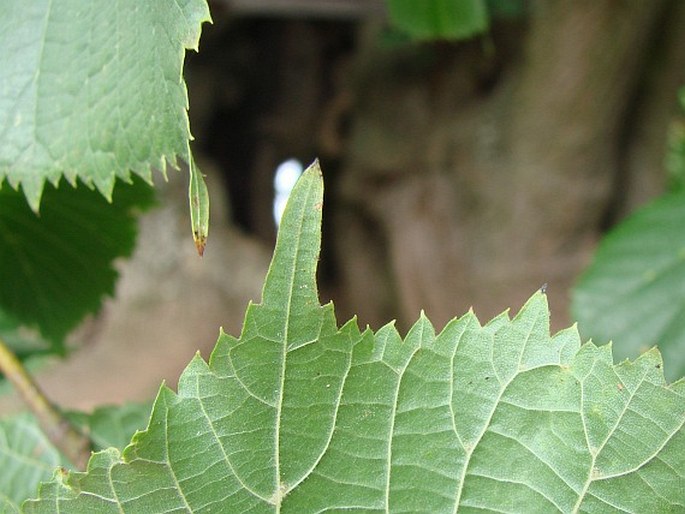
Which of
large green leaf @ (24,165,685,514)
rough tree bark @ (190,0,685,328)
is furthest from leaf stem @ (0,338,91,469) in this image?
rough tree bark @ (190,0,685,328)

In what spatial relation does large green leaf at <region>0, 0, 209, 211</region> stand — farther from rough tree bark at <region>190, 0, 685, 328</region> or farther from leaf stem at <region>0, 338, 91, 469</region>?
rough tree bark at <region>190, 0, 685, 328</region>

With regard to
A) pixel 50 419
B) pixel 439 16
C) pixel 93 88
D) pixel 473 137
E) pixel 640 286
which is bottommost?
pixel 473 137

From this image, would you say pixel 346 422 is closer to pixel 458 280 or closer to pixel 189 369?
pixel 189 369

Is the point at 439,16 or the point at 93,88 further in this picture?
the point at 439,16

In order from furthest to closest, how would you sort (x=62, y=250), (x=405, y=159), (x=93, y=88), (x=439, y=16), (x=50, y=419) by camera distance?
(x=405, y=159) → (x=439, y=16) → (x=62, y=250) → (x=50, y=419) → (x=93, y=88)

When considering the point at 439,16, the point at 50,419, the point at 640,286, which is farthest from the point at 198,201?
the point at 640,286

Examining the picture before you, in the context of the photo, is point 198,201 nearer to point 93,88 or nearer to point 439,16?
point 93,88

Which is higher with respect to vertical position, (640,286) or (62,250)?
(62,250)

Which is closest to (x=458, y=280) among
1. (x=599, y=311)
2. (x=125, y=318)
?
(x=599, y=311)
